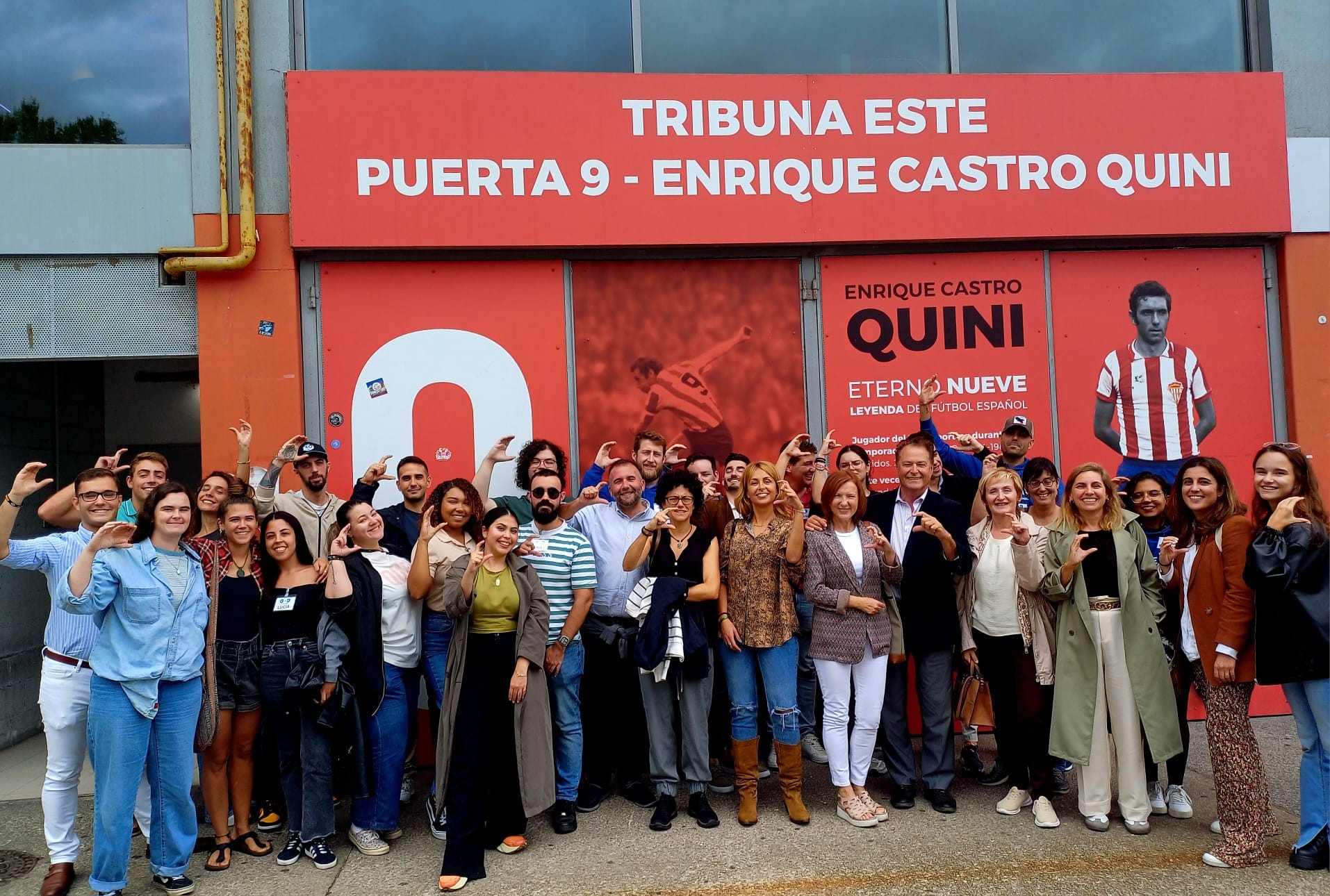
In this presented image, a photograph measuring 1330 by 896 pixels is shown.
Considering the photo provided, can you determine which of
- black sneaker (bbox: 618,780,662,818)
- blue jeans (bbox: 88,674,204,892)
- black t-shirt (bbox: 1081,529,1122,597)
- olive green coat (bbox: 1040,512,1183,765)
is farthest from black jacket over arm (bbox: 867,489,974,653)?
blue jeans (bbox: 88,674,204,892)

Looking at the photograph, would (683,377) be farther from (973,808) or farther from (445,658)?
(973,808)

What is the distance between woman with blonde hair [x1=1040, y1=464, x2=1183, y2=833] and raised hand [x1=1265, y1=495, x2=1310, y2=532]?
2.34ft

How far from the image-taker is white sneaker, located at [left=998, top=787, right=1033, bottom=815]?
5027mm

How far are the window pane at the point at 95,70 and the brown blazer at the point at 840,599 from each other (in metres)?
5.34

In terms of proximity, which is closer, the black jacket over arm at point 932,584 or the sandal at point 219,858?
the sandal at point 219,858

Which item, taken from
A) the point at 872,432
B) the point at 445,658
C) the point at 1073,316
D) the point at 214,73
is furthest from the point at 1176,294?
the point at 214,73

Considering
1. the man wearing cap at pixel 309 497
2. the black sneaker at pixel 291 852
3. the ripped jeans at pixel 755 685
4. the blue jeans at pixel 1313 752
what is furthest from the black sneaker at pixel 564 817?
the blue jeans at pixel 1313 752

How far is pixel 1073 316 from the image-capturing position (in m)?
7.11

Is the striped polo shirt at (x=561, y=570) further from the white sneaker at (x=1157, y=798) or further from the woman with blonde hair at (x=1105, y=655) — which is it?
the white sneaker at (x=1157, y=798)

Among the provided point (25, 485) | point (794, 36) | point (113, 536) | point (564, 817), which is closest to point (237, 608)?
point (113, 536)

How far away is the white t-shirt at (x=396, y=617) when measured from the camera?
16.1 feet

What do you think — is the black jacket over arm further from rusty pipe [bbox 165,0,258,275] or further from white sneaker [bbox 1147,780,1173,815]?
rusty pipe [bbox 165,0,258,275]

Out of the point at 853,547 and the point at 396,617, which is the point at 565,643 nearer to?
the point at 396,617

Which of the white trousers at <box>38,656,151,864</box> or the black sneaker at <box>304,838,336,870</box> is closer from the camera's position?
the white trousers at <box>38,656,151,864</box>
